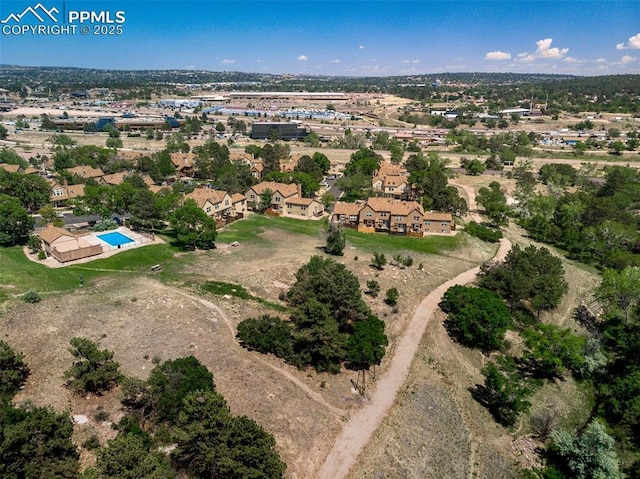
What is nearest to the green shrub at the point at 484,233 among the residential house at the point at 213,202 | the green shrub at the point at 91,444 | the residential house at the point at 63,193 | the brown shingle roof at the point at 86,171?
the residential house at the point at 213,202

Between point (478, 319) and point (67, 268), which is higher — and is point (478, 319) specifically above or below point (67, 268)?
below

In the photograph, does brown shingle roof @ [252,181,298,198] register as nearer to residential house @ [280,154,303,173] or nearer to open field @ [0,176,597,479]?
residential house @ [280,154,303,173]

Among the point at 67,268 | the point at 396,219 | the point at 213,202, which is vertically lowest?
the point at 67,268

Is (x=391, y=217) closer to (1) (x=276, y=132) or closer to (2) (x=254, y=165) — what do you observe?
(2) (x=254, y=165)

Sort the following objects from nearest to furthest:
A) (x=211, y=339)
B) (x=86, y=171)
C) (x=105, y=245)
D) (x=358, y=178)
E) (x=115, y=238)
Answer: (x=211, y=339) < (x=105, y=245) < (x=115, y=238) < (x=86, y=171) < (x=358, y=178)

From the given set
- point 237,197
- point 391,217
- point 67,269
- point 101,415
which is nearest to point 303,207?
point 237,197

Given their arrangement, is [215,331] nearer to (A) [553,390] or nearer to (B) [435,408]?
(B) [435,408]
